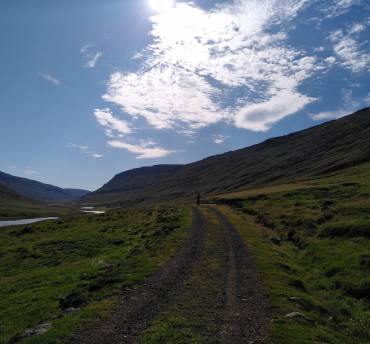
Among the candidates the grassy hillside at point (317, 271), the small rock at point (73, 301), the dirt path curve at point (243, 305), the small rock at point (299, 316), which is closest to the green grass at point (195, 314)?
the dirt path curve at point (243, 305)

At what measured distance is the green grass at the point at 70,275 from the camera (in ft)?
53.8

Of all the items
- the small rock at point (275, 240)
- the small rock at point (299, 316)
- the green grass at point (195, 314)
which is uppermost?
the small rock at point (275, 240)

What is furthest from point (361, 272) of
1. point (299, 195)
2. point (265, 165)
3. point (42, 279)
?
point (265, 165)

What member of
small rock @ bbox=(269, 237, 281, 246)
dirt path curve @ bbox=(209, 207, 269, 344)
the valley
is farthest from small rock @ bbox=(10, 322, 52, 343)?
small rock @ bbox=(269, 237, 281, 246)

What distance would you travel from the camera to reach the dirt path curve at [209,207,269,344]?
13.0 metres

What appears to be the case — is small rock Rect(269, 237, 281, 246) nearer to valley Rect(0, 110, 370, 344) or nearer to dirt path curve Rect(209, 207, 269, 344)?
valley Rect(0, 110, 370, 344)

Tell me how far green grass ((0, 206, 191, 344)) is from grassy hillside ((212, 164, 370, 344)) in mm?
7859

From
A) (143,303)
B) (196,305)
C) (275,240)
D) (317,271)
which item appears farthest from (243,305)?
(275,240)

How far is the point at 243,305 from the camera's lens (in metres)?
16.1

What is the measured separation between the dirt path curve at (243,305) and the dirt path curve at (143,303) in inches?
109

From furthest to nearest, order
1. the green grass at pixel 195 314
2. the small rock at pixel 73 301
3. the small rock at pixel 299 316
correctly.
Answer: the small rock at pixel 73 301 → the small rock at pixel 299 316 → the green grass at pixel 195 314

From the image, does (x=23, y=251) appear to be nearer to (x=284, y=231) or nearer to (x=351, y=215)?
(x=284, y=231)

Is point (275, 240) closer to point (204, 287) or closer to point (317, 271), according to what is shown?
point (317, 271)

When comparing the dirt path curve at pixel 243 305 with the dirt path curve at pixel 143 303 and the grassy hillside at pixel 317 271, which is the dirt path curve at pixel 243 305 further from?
the dirt path curve at pixel 143 303
